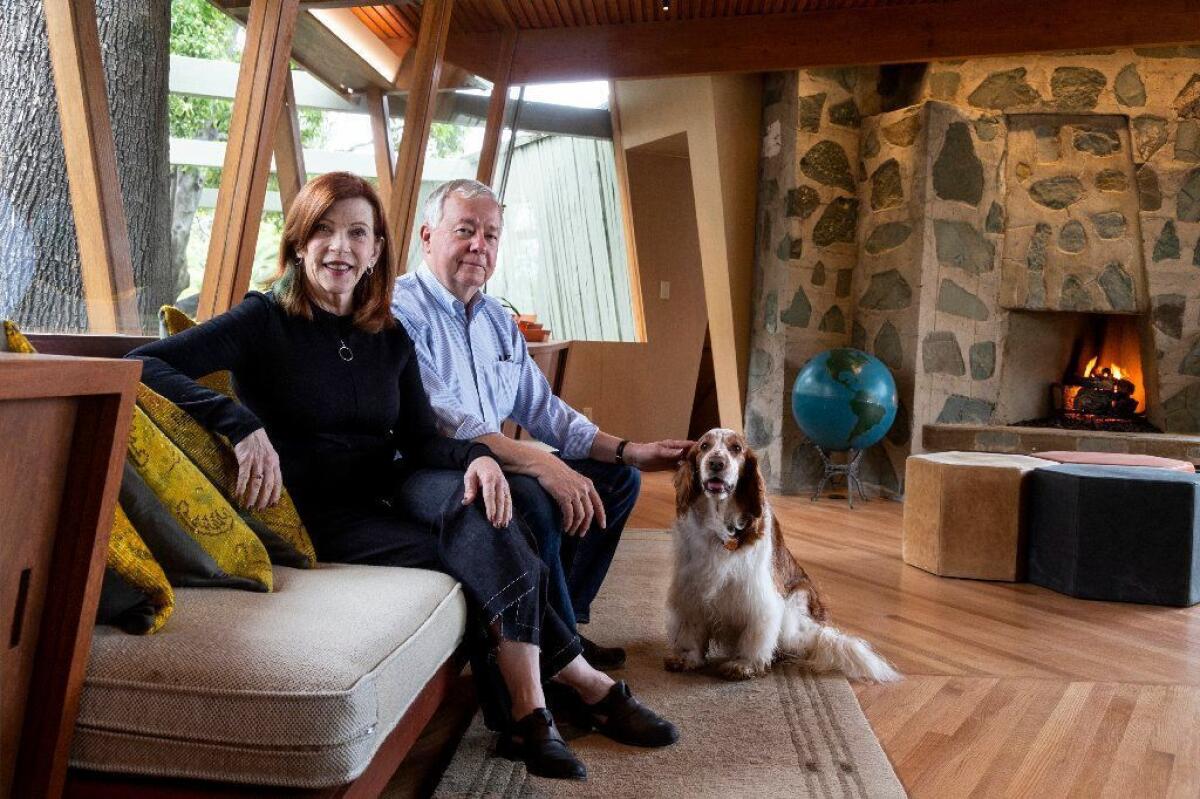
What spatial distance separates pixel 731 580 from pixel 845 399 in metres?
3.30

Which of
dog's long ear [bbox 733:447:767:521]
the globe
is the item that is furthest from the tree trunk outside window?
the globe

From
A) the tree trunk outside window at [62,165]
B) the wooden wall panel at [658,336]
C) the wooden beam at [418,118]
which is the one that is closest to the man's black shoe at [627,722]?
the tree trunk outside window at [62,165]

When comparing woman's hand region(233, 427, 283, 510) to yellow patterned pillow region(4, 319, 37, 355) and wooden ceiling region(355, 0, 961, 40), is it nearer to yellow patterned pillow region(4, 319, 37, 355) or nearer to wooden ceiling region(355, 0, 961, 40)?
yellow patterned pillow region(4, 319, 37, 355)

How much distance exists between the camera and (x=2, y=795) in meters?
1.17

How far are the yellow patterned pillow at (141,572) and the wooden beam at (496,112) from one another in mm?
4889

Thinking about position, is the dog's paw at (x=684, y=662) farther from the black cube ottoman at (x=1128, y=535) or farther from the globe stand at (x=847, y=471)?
the globe stand at (x=847, y=471)

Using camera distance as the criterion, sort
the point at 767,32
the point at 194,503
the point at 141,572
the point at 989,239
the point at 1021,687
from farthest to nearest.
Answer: the point at 989,239 → the point at 767,32 → the point at 1021,687 → the point at 194,503 → the point at 141,572

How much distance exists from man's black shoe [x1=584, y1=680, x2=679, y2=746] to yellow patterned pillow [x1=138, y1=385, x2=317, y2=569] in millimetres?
708

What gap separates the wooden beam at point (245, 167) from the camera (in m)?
3.36

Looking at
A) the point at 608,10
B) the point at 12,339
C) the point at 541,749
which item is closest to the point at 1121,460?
the point at 541,749

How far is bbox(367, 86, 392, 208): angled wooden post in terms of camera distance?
4.47 m

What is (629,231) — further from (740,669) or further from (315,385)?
(315,385)

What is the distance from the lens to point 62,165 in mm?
2539

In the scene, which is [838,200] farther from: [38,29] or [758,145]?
[38,29]
